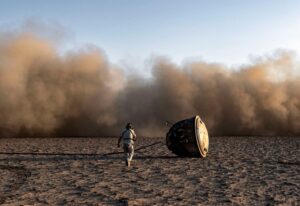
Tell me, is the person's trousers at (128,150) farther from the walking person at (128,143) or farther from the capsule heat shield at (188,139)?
the capsule heat shield at (188,139)

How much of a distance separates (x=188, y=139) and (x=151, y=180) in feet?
18.3

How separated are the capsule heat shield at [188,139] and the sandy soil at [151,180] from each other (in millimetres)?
463

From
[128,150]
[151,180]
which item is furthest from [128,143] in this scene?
[151,180]

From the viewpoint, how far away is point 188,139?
17938mm

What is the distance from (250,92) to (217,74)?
12.7 feet

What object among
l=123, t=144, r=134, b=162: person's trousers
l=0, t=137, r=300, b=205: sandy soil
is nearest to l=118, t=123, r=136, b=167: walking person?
l=123, t=144, r=134, b=162: person's trousers

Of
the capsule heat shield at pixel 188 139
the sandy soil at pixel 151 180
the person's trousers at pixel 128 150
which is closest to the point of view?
the sandy soil at pixel 151 180

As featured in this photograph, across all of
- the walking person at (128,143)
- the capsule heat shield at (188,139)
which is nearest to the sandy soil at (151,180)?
the walking person at (128,143)

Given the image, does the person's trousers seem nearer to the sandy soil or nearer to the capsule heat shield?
the sandy soil

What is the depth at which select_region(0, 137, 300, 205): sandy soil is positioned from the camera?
9969mm

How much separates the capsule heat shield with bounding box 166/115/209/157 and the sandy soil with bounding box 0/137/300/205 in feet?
1.52

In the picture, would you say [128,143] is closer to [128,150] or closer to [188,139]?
[128,150]

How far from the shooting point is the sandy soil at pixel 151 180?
392 inches

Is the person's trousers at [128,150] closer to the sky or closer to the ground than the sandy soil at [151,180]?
closer to the sky
